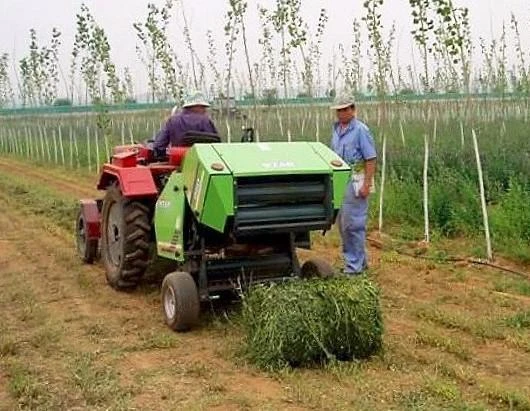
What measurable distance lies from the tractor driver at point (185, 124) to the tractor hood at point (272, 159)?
1.07m

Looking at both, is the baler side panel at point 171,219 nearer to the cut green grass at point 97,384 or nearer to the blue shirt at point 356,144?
the cut green grass at point 97,384

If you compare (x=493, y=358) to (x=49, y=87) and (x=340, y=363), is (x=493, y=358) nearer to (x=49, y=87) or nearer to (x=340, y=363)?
(x=340, y=363)

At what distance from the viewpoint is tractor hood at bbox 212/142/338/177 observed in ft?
18.3

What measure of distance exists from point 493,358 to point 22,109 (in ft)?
87.8

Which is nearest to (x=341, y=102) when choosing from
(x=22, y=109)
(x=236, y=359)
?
(x=236, y=359)

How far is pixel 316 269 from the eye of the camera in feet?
20.7

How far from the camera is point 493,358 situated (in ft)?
16.9

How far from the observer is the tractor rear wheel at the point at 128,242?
6.82 meters

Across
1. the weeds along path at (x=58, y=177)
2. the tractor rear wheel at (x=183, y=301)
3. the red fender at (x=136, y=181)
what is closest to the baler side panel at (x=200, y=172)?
the tractor rear wheel at (x=183, y=301)

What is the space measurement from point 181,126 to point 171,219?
99 centimetres

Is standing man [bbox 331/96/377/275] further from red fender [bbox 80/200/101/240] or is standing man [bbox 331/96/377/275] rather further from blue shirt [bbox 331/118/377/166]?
red fender [bbox 80/200/101/240]

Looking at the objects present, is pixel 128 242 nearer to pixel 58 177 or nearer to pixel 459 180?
pixel 459 180

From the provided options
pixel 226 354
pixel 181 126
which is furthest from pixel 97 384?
pixel 181 126

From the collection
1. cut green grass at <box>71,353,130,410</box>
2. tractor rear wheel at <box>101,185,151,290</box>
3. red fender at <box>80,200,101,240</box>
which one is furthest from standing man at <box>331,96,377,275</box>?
cut green grass at <box>71,353,130,410</box>
